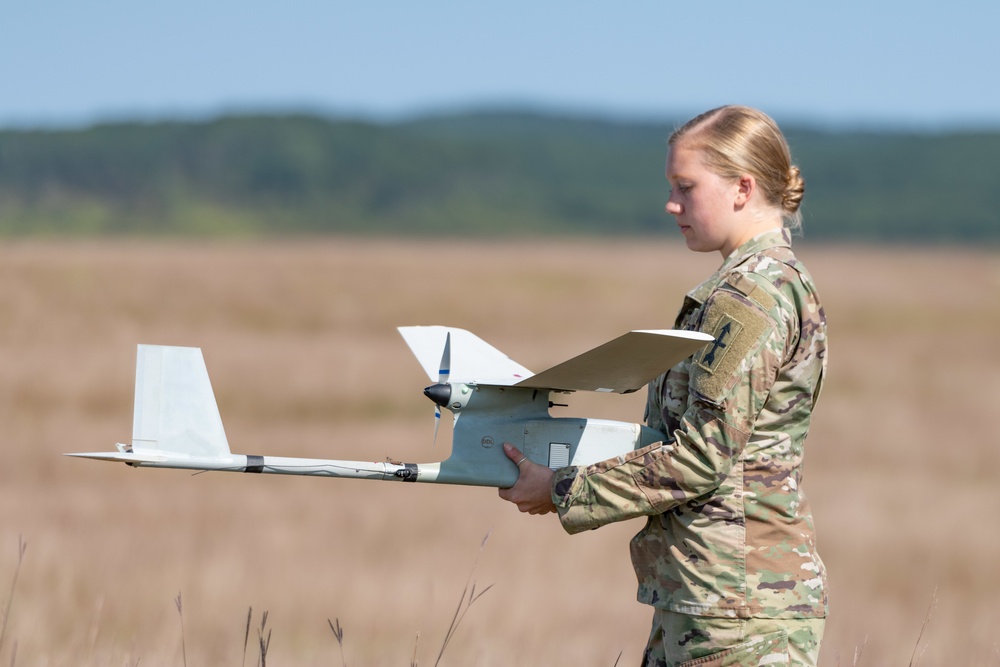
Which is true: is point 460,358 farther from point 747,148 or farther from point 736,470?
point 747,148

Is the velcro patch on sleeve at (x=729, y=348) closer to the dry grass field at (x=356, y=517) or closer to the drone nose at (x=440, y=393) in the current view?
the drone nose at (x=440, y=393)

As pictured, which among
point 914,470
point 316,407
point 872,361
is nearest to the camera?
point 914,470

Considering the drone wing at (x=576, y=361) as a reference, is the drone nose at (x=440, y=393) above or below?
below

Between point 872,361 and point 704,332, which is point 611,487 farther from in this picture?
point 872,361

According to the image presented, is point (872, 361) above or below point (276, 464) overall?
below

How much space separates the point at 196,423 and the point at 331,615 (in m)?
5.81

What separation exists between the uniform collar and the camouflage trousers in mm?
848

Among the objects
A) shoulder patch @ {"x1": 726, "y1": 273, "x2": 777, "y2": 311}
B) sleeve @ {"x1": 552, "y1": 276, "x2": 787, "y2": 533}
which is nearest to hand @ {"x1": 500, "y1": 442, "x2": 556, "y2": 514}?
sleeve @ {"x1": 552, "y1": 276, "x2": 787, "y2": 533}

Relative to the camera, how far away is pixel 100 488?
1185cm

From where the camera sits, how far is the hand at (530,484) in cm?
316

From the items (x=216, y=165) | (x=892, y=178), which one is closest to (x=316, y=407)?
(x=216, y=165)

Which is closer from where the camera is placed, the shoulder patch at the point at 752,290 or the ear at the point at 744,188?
the shoulder patch at the point at 752,290

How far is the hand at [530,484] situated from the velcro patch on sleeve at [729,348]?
0.49 meters

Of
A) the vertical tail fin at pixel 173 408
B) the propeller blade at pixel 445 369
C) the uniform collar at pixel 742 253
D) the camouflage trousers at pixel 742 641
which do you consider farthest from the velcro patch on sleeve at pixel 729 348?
the vertical tail fin at pixel 173 408
